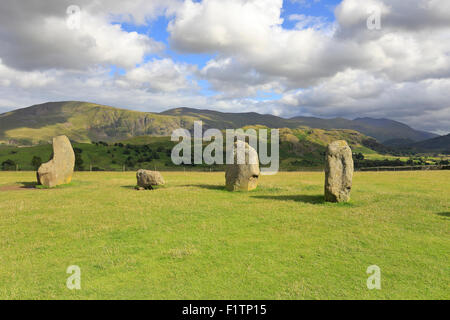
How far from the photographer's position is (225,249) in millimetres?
11586

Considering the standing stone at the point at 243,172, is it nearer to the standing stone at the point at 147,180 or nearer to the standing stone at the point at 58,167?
the standing stone at the point at 147,180

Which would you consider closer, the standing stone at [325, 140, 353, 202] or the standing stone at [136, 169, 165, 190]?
the standing stone at [325, 140, 353, 202]

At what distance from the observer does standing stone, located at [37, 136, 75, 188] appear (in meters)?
29.4

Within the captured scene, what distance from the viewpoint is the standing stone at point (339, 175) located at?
814 inches

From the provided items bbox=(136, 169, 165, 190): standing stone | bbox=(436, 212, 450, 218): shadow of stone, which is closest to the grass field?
bbox=(436, 212, 450, 218): shadow of stone

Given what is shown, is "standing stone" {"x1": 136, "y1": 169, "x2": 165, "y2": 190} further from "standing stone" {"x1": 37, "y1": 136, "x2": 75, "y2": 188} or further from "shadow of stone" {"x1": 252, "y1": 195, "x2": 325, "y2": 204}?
"shadow of stone" {"x1": 252, "y1": 195, "x2": 325, "y2": 204}

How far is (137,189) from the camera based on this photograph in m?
28.8

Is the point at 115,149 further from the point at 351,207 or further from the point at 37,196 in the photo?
the point at 351,207

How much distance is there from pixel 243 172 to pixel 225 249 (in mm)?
15298

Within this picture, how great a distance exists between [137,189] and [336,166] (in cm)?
1951

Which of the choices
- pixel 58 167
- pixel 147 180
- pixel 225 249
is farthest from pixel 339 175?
pixel 58 167

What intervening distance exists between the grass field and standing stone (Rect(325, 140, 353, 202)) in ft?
4.16

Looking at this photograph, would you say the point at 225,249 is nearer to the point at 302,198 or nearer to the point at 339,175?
the point at 339,175
